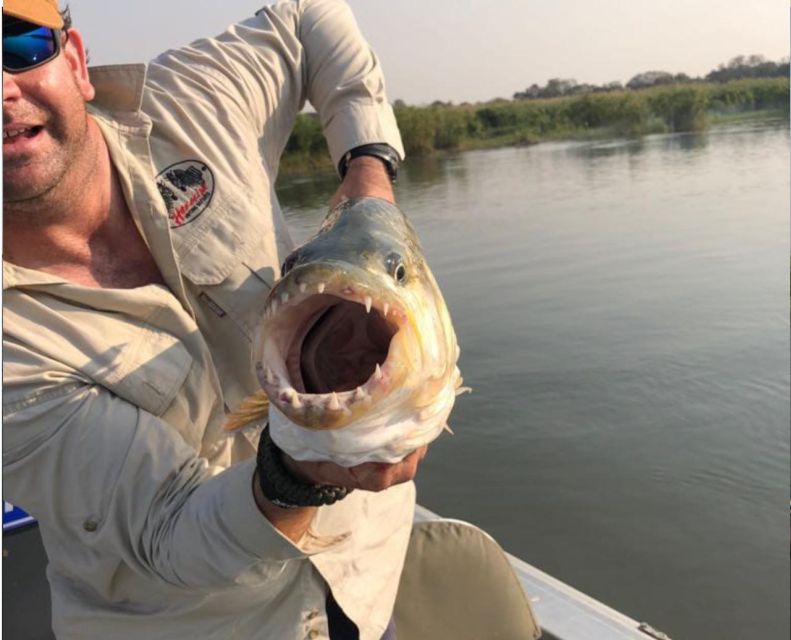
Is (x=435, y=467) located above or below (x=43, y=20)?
below

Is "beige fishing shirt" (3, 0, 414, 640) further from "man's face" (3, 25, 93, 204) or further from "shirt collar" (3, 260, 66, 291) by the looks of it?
"man's face" (3, 25, 93, 204)

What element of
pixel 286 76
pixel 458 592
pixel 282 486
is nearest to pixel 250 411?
pixel 282 486

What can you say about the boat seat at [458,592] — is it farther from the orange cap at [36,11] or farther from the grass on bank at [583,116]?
the grass on bank at [583,116]

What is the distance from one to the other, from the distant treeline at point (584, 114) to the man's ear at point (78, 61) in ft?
96.9

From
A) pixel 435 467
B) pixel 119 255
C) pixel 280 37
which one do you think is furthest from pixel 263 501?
pixel 435 467

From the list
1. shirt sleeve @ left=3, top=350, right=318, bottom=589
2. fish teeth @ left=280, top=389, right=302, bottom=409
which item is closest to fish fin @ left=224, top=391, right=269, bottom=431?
shirt sleeve @ left=3, top=350, right=318, bottom=589

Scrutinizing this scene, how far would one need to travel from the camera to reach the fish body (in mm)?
1198

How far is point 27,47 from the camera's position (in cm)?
193

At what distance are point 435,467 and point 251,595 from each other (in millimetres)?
4735

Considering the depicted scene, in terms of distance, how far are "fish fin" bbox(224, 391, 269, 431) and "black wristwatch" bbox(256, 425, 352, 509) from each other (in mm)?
100

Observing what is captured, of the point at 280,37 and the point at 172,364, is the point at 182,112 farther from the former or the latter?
the point at 172,364

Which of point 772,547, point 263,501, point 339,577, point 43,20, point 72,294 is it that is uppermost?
point 43,20

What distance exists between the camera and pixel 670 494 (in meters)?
5.82

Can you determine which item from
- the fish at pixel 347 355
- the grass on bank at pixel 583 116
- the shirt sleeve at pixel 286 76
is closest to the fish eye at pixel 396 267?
the fish at pixel 347 355
